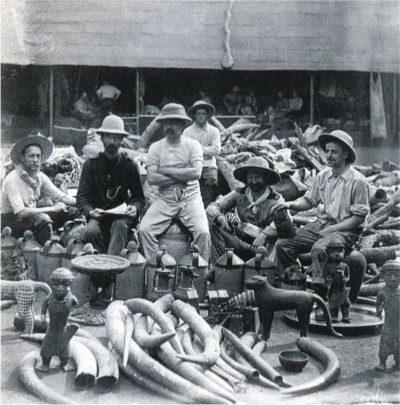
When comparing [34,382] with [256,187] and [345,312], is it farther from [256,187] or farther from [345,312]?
[256,187]

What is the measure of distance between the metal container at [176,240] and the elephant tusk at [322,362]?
2.21m

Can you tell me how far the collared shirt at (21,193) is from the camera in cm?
720

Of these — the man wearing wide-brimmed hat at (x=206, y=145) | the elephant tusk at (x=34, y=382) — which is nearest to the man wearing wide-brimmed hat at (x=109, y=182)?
the elephant tusk at (x=34, y=382)

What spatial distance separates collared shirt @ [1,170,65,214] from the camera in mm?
7199

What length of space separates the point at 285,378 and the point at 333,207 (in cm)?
233

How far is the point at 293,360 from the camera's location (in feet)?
15.8

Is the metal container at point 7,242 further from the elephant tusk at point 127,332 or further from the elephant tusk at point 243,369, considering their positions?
the elephant tusk at point 243,369

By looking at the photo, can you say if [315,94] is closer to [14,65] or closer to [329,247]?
[14,65]

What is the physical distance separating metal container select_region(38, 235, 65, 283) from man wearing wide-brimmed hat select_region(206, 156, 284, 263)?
1.76 m

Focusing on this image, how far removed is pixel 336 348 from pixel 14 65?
13.3 m

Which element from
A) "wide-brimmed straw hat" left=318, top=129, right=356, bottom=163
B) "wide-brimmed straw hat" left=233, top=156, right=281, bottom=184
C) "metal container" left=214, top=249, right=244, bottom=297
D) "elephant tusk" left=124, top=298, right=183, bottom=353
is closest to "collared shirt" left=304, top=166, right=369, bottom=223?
"wide-brimmed straw hat" left=318, top=129, right=356, bottom=163

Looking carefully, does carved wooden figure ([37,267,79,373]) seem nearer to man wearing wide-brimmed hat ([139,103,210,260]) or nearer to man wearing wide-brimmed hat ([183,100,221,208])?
man wearing wide-brimmed hat ([139,103,210,260])

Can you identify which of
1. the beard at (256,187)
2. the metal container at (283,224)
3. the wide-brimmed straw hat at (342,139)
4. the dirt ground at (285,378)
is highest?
the wide-brimmed straw hat at (342,139)

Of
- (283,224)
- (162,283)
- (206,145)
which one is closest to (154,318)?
(162,283)
